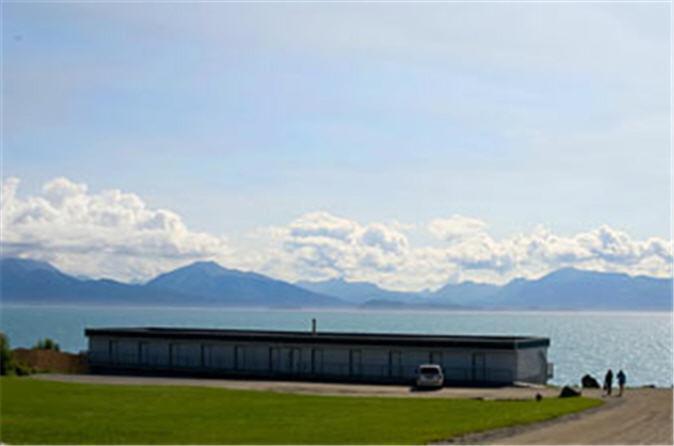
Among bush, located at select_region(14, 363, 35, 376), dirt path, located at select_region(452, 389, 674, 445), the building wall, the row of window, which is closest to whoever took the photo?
dirt path, located at select_region(452, 389, 674, 445)

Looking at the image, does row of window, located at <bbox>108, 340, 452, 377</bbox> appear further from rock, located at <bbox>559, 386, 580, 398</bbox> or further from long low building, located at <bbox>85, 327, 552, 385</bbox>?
rock, located at <bbox>559, 386, 580, 398</bbox>

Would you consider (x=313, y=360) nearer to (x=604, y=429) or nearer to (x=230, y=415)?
(x=230, y=415)

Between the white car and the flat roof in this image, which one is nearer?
the white car

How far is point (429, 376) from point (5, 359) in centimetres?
2539

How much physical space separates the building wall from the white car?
16.9 ft

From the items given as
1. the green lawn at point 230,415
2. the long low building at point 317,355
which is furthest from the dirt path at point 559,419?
the long low building at point 317,355

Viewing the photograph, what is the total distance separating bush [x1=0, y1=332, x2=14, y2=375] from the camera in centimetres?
6631

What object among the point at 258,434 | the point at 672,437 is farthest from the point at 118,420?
the point at 672,437

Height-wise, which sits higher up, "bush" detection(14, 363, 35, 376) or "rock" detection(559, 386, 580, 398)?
"rock" detection(559, 386, 580, 398)

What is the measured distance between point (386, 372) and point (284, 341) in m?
7.11

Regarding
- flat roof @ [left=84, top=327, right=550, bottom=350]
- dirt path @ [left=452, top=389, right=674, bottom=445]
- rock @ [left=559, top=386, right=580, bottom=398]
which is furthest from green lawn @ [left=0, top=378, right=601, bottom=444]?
flat roof @ [left=84, top=327, right=550, bottom=350]

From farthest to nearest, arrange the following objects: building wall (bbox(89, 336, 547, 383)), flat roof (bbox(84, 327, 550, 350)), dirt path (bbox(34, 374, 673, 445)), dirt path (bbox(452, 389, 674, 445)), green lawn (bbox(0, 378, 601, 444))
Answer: flat roof (bbox(84, 327, 550, 350)) → building wall (bbox(89, 336, 547, 383)) → dirt path (bbox(34, 374, 673, 445)) → dirt path (bbox(452, 389, 674, 445)) → green lawn (bbox(0, 378, 601, 444))

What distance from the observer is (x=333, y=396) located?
5278 cm

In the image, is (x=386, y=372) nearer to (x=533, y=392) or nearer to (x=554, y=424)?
(x=533, y=392)
